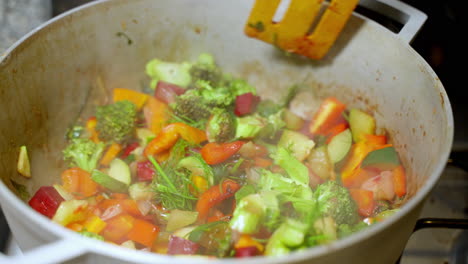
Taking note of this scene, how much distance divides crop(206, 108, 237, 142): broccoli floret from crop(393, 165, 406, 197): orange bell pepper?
68cm

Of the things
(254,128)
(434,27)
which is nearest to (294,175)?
(254,128)

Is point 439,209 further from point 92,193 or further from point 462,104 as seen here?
point 92,193

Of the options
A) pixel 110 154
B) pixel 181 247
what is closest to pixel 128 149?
pixel 110 154

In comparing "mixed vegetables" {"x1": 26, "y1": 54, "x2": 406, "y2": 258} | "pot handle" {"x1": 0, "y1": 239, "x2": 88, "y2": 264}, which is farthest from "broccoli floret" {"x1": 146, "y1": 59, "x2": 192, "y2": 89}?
"pot handle" {"x1": 0, "y1": 239, "x2": 88, "y2": 264}

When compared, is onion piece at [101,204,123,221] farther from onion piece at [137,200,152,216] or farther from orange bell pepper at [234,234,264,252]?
orange bell pepper at [234,234,264,252]

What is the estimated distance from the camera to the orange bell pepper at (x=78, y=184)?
1.83 m

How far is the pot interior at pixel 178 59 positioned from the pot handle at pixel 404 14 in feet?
0.18

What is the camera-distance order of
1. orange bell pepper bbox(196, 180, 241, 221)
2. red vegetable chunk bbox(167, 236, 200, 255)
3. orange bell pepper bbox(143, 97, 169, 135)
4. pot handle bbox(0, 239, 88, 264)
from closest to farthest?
pot handle bbox(0, 239, 88, 264), red vegetable chunk bbox(167, 236, 200, 255), orange bell pepper bbox(196, 180, 241, 221), orange bell pepper bbox(143, 97, 169, 135)

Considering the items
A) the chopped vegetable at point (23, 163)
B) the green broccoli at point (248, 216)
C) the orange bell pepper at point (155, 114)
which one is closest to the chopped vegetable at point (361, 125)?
the green broccoli at point (248, 216)

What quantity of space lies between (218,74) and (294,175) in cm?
70

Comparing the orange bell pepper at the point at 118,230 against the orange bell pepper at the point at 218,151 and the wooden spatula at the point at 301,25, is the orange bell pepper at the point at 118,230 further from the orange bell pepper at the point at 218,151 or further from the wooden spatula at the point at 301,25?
the wooden spatula at the point at 301,25

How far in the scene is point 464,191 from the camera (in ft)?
7.50

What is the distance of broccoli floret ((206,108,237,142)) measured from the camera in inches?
72.7

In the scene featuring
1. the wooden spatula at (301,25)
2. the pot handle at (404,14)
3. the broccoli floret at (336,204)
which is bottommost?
the broccoli floret at (336,204)
